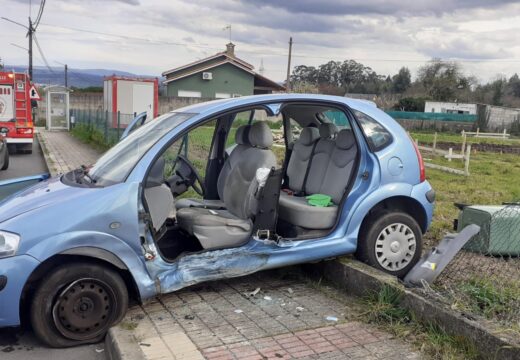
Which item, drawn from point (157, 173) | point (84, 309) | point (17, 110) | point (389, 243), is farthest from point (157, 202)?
point (17, 110)

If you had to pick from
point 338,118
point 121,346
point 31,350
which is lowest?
point 31,350

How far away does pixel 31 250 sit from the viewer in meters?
3.61

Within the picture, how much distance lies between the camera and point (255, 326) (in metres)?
4.03

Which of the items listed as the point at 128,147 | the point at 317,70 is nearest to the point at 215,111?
the point at 128,147

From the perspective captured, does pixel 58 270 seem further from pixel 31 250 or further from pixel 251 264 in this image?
pixel 251 264

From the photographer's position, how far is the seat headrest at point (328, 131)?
18.5ft

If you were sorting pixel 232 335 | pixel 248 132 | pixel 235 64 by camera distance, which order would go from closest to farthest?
pixel 232 335 < pixel 248 132 < pixel 235 64

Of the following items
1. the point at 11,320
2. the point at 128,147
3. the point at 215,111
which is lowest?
the point at 11,320

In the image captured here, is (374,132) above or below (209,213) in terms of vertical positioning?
above

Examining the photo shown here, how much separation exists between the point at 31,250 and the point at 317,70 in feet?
257

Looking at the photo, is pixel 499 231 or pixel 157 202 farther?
pixel 499 231

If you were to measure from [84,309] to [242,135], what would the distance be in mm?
2479

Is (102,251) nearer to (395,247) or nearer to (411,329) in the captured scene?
(411,329)

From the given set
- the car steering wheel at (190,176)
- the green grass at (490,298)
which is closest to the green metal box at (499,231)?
the green grass at (490,298)
